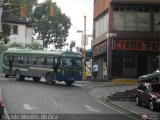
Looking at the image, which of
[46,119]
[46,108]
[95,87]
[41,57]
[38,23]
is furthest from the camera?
[38,23]

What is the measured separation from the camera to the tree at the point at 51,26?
11238 centimetres

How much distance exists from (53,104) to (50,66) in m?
13.4

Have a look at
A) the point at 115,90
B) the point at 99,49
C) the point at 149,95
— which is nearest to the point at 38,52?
the point at 115,90

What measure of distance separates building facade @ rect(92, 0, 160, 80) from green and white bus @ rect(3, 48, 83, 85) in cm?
848

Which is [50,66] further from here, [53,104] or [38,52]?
[53,104]

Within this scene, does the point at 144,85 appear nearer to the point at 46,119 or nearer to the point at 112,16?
the point at 46,119

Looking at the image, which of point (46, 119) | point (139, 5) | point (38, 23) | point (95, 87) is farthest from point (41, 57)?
point (38, 23)

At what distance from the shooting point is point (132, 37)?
1993 inches

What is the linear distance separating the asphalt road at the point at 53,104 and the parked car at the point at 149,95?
7.05 feet

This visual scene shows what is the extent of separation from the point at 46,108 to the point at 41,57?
16.7m

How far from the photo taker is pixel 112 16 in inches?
2000

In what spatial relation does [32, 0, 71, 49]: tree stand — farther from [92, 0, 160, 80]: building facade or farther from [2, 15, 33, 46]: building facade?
[92, 0, 160, 80]: building facade

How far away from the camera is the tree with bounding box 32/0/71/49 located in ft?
369

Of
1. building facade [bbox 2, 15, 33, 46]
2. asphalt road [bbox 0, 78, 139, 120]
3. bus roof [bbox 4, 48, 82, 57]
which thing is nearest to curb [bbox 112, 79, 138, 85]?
bus roof [bbox 4, 48, 82, 57]
